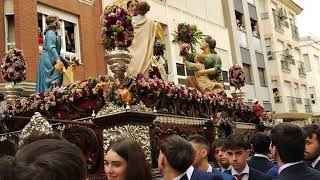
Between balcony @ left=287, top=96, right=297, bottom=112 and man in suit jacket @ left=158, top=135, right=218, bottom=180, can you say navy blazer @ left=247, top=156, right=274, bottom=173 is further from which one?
balcony @ left=287, top=96, right=297, bottom=112

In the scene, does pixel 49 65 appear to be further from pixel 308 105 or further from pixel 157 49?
pixel 308 105

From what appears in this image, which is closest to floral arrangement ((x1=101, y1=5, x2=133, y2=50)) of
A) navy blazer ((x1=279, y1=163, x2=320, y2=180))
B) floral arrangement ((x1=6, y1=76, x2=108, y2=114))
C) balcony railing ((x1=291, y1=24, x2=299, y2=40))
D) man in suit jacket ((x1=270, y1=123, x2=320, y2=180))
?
floral arrangement ((x1=6, y1=76, x2=108, y2=114))

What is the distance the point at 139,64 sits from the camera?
25.5 ft

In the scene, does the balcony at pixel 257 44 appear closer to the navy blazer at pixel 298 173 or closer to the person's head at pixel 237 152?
the person's head at pixel 237 152

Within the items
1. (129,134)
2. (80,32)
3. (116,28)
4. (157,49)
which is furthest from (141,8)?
(80,32)

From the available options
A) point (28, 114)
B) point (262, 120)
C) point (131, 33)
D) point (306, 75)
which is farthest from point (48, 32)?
point (306, 75)

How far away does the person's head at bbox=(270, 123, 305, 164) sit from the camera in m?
3.61

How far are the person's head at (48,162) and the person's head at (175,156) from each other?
1.71 metres

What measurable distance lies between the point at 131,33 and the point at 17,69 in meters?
2.79

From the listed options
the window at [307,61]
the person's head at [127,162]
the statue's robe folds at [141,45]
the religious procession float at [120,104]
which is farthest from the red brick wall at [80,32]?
the window at [307,61]

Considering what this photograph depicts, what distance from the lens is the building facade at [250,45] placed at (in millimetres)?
27062

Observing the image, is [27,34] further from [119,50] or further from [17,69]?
[119,50]

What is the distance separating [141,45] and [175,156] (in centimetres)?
461

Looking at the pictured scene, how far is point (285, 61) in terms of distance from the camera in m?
35.7
